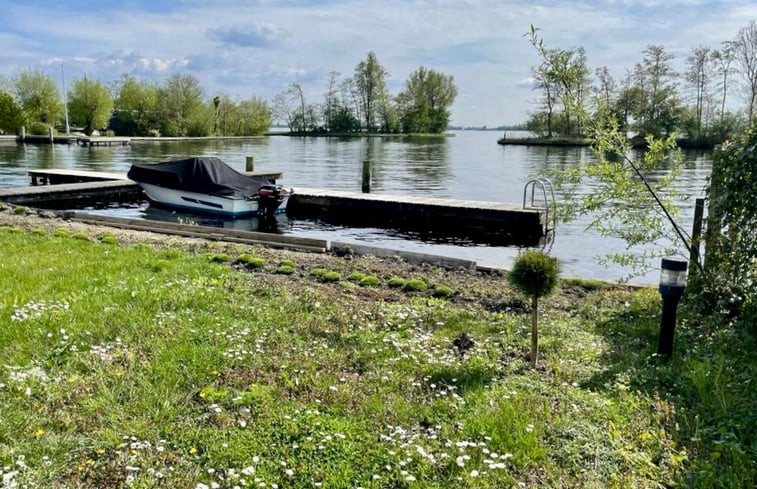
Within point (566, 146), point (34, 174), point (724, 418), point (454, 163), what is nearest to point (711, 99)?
point (566, 146)

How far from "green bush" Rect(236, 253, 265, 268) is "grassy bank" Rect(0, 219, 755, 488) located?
1.45 m

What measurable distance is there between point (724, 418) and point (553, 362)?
57.1 inches

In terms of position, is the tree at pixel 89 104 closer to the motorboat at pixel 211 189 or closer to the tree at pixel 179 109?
the tree at pixel 179 109

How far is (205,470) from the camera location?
10.5 ft

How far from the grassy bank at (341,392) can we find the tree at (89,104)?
261 feet

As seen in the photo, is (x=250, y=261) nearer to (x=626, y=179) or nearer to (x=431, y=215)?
(x=626, y=179)

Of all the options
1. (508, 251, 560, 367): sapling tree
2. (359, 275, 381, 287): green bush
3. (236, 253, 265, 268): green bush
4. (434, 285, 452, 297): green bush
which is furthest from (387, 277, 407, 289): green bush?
(508, 251, 560, 367): sapling tree

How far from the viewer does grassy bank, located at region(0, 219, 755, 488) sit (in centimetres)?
322

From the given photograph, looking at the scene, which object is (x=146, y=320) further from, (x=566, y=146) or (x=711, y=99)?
(x=566, y=146)

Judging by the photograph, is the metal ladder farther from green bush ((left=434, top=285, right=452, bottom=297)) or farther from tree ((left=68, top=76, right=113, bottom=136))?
tree ((left=68, top=76, right=113, bottom=136))

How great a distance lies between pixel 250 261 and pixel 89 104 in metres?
79.6

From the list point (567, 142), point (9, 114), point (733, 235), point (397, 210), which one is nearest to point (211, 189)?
point (397, 210)

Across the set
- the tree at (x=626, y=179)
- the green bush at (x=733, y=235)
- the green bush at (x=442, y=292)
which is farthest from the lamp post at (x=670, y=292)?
the green bush at (x=442, y=292)

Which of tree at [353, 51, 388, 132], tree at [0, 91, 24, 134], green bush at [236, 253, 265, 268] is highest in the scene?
tree at [353, 51, 388, 132]
